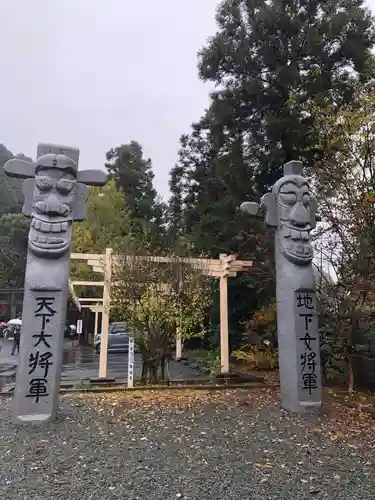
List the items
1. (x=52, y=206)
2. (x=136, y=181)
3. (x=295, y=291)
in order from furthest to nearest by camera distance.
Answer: (x=136, y=181)
(x=295, y=291)
(x=52, y=206)

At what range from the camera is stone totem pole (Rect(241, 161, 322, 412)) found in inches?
224

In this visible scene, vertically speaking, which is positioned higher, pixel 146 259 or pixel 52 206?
pixel 52 206

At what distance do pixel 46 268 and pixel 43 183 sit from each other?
3.62 feet

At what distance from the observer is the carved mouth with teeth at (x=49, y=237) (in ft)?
17.7

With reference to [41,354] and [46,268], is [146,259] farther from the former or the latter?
[41,354]

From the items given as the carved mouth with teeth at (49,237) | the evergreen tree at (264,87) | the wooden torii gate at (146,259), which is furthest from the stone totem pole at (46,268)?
the evergreen tree at (264,87)

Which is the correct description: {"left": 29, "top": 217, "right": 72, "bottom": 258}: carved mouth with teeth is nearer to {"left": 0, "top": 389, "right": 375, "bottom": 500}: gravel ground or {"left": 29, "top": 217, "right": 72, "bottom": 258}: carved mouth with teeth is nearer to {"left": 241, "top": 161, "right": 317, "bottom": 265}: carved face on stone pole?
{"left": 0, "top": 389, "right": 375, "bottom": 500}: gravel ground

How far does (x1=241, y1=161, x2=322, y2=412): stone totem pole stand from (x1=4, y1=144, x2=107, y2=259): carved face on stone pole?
97.3 inches

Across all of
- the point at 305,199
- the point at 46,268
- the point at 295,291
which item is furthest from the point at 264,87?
the point at 46,268

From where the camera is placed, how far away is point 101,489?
3.20m

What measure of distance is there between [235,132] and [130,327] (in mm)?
6736

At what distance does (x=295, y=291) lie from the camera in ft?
19.4

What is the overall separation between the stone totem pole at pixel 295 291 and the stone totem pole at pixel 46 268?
2.53 m

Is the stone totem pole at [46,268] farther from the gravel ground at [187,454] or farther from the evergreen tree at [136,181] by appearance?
the evergreen tree at [136,181]
